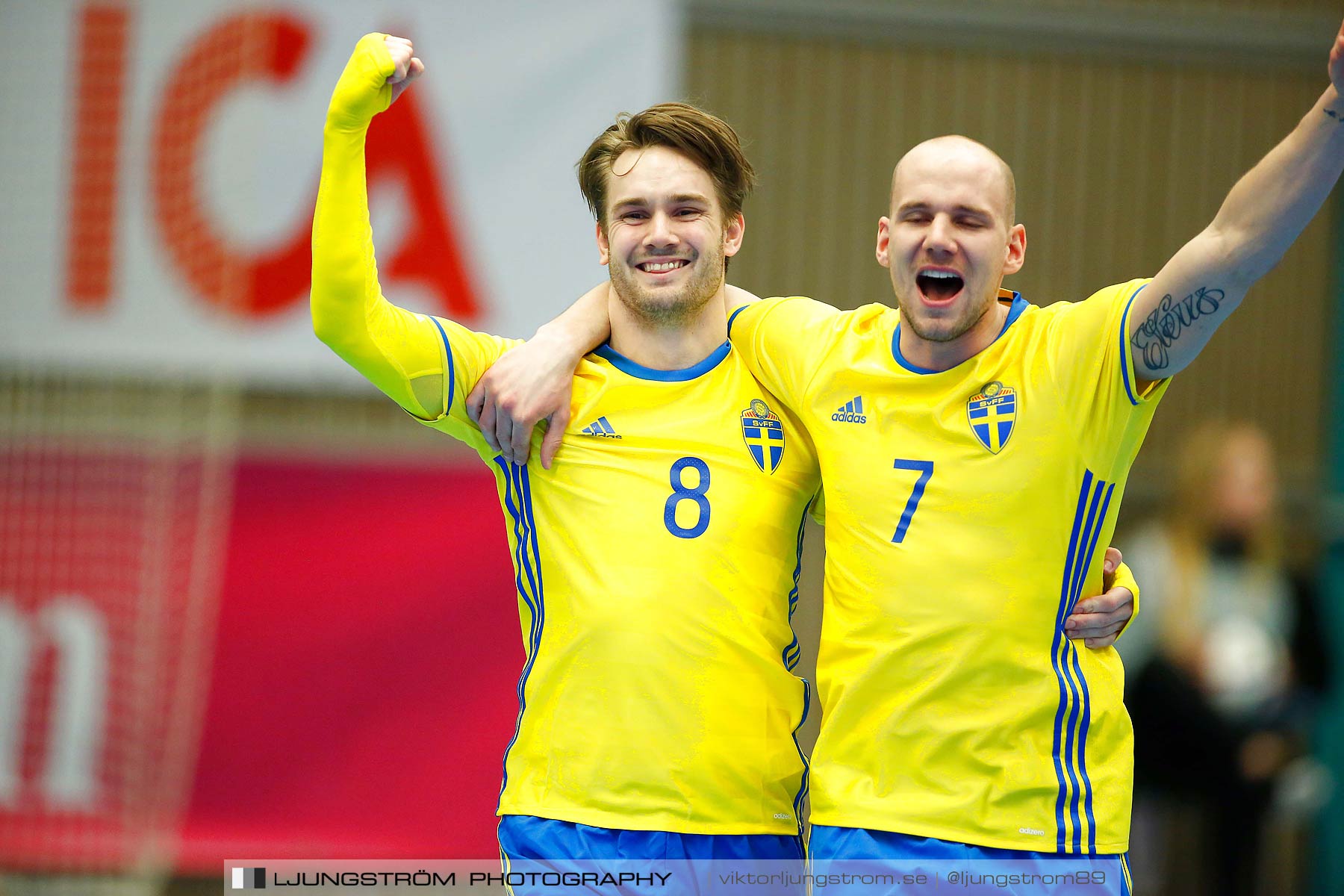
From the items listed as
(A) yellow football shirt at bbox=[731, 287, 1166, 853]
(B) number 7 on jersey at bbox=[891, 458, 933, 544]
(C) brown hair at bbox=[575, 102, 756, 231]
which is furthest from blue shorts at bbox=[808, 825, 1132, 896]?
(C) brown hair at bbox=[575, 102, 756, 231]

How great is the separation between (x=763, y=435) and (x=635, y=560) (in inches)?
18.3

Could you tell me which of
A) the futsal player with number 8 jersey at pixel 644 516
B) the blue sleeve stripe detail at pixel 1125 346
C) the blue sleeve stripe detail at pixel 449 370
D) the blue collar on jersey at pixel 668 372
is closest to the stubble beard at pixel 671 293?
the futsal player with number 8 jersey at pixel 644 516

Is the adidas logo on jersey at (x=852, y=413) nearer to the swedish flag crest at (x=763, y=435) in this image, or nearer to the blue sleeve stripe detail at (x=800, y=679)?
the swedish flag crest at (x=763, y=435)

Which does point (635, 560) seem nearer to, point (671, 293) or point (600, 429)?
point (600, 429)

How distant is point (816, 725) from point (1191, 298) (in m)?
4.87

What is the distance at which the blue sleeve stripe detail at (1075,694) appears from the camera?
321 centimetres

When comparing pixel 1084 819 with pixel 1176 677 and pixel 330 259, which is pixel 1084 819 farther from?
pixel 1176 677

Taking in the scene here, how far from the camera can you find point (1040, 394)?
10.7 feet

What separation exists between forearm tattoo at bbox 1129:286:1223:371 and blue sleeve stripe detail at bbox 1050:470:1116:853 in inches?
12.1

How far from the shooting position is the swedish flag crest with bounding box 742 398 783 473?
143 inches

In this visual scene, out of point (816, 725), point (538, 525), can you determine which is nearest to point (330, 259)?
point (538, 525)

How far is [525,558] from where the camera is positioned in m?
3.69

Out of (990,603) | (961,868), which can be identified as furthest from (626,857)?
(990,603)

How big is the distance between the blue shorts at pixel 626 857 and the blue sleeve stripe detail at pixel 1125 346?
135 centimetres
